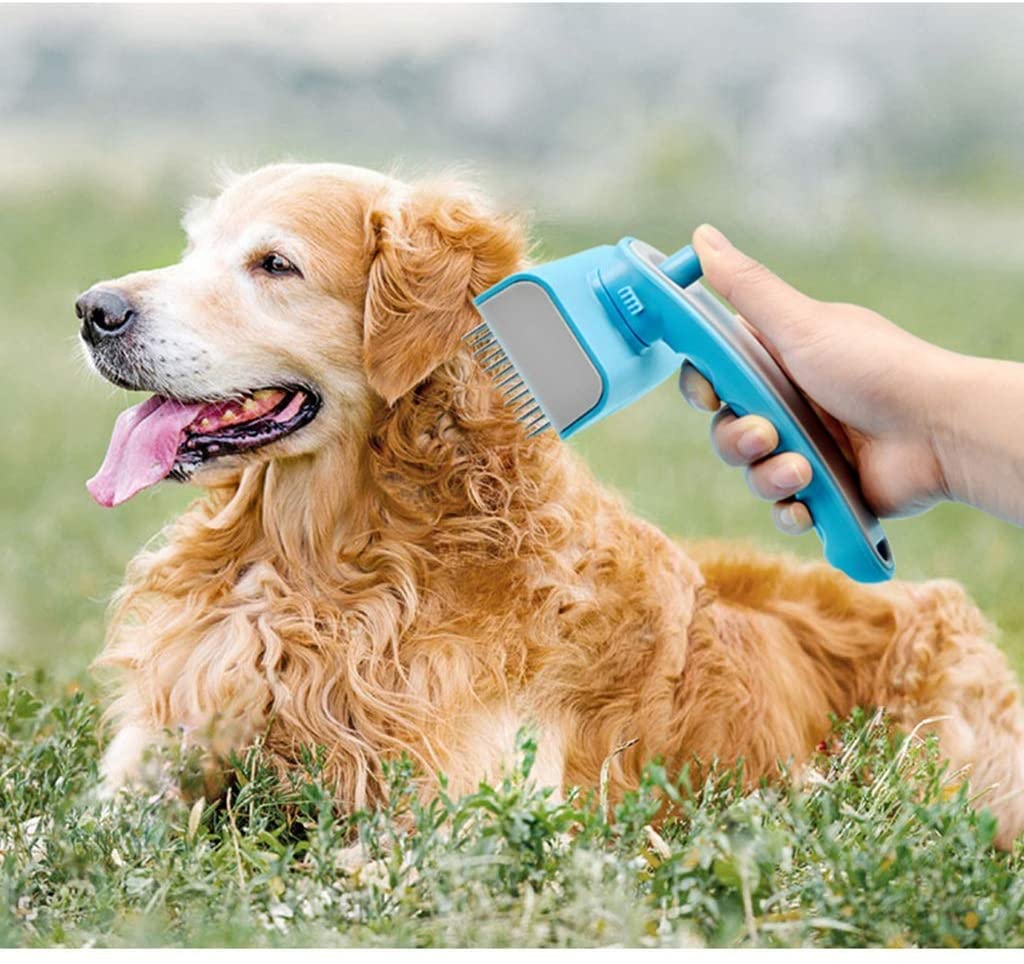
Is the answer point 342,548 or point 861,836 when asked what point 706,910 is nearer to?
point 861,836

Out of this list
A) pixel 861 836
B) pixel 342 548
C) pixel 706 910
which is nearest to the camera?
pixel 706 910

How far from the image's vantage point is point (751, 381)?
3422 millimetres

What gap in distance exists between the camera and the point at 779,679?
4066 mm

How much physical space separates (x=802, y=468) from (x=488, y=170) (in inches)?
52.4

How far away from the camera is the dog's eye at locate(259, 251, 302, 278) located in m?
3.60

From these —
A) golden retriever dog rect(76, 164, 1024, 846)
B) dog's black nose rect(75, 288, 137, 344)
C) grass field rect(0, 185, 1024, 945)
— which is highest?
dog's black nose rect(75, 288, 137, 344)

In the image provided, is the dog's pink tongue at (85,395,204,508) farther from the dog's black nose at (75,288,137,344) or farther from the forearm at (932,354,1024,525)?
the forearm at (932,354,1024,525)

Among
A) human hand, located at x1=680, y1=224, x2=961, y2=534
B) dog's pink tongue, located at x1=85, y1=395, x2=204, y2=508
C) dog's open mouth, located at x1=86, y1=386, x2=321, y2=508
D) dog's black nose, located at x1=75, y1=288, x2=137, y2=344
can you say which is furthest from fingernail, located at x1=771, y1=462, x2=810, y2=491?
dog's black nose, located at x1=75, y1=288, x2=137, y2=344

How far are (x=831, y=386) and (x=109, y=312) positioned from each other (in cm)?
172

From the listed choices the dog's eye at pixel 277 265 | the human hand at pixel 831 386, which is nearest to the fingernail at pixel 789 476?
the human hand at pixel 831 386

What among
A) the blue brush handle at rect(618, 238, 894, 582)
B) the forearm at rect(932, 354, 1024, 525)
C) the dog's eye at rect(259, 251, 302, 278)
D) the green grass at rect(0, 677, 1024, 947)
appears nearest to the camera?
the green grass at rect(0, 677, 1024, 947)

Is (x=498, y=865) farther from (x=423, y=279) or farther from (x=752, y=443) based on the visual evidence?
(x=423, y=279)

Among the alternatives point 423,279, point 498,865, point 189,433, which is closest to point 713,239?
point 423,279

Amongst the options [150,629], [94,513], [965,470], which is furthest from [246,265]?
[94,513]
